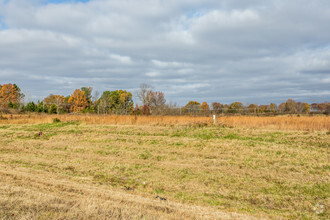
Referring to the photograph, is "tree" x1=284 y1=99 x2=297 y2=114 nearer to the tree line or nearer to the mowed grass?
the tree line

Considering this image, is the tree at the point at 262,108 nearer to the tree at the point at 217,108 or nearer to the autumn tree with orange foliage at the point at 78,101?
the tree at the point at 217,108

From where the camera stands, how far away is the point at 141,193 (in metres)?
7.20

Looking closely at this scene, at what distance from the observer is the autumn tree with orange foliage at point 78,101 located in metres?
75.3

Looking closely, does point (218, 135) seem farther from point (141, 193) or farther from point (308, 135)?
point (141, 193)

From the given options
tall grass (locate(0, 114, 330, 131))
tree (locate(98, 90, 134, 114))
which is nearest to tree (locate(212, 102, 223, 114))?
tall grass (locate(0, 114, 330, 131))

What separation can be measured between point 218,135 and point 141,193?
9.88 meters

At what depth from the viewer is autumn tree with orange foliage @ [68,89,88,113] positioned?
75.3 m

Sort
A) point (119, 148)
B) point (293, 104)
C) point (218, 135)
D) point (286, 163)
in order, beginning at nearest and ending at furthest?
point (286, 163) < point (119, 148) < point (218, 135) < point (293, 104)

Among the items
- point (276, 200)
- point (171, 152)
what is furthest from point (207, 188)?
point (171, 152)

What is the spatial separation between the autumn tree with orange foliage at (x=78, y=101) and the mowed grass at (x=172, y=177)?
6123 centimetres

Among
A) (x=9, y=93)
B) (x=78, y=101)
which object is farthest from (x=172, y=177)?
(x=9, y=93)

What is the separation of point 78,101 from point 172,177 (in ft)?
235

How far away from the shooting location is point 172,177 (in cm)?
894

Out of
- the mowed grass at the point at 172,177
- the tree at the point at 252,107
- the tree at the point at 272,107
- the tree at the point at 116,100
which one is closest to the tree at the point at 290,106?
the tree at the point at 272,107
